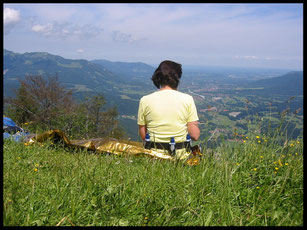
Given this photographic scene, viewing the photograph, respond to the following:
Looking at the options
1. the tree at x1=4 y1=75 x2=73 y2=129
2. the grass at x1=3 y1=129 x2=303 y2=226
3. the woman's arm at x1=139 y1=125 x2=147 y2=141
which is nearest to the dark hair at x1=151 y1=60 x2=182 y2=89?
the woman's arm at x1=139 y1=125 x2=147 y2=141

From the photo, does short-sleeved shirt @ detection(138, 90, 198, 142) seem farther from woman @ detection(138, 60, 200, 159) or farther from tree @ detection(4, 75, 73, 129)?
tree @ detection(4, 75, 73, 129)

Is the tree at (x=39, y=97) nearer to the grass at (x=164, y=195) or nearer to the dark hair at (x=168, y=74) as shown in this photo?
the dark hair at (x=168, y=74)

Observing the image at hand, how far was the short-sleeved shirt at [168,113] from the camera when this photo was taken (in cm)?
376

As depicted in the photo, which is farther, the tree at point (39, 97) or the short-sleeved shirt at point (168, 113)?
the tree at point (39, 97)

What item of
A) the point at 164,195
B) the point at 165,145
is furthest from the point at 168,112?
the point at 164,195

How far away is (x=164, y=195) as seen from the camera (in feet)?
6.97

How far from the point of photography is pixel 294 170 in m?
2.39

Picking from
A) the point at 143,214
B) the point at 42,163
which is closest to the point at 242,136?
the point at 143,214

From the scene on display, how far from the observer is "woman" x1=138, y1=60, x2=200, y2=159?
377 centimetres

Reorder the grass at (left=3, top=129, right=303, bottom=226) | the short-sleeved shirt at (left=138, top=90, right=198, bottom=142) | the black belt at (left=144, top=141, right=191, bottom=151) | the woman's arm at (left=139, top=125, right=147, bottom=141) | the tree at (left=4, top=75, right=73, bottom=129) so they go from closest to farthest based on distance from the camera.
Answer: the grass at (left=3, top=129, right=303, bottom=226) → the short-sleeved shirt at (left=138, top=90, right=198, bottom=142) → the black belt at (left=144, top=141, right=191, bottom=151) → the woman's arm at (left=139, top=125, right=147, bottom=141) → the tree at (left=4, top=75, right=73, bottom=129)

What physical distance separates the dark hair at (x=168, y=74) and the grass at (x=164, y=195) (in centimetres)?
157

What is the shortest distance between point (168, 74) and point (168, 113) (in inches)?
26.4

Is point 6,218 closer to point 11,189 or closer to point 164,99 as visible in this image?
point 11,189

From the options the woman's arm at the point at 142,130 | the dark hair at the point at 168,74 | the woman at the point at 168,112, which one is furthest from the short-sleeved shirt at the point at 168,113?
the woman's arm at the point at 142,130
